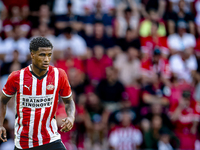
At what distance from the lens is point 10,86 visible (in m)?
3.92

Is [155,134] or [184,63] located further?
[184,63]

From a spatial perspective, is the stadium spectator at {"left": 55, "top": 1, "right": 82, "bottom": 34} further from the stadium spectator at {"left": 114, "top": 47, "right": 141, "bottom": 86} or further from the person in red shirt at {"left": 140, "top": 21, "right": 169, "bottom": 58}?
the person in red shirt at {"left": 140, "top": 21, "right": 169, "bottom": 58}

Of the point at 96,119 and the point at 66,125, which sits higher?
the point at 66,125

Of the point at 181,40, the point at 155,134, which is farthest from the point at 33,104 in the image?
the point at 181,40

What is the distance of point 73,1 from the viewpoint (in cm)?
Result: 1014

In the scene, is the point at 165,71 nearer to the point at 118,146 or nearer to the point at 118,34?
the point at 118,34

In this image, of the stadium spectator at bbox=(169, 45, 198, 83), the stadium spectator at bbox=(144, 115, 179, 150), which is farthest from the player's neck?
the stadium spectator at bbox=(169, 45, 198, 83)

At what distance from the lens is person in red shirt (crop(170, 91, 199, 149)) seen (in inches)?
309

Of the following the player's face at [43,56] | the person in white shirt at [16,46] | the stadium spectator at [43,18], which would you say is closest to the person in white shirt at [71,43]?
the stadium spectator at [43,18]

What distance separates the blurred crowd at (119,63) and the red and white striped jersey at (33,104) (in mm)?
2965

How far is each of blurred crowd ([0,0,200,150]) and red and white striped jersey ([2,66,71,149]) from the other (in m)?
2.96

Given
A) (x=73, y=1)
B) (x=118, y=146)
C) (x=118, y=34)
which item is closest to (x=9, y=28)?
(x=73, y=1)

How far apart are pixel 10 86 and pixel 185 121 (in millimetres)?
5516

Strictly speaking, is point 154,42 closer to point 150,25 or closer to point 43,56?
point 150,25
